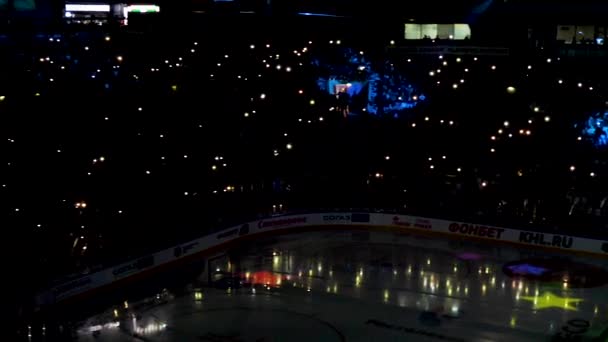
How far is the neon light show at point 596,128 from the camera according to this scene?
25922 millimetres

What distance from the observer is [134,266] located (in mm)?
19016

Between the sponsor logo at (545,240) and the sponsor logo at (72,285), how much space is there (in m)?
14.4

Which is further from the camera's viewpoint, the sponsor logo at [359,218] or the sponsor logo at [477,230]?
the sponsor logo at [359,218]

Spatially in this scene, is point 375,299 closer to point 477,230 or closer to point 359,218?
point 477,230

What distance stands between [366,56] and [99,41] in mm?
12049

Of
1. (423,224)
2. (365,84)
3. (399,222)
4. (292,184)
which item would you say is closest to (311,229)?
(292,184)

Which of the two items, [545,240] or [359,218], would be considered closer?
[545,240]

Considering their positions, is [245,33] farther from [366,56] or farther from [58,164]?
[58,164]

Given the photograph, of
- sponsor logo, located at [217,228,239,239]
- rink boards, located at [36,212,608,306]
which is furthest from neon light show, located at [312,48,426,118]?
sponsor logo, located at [217,228,239,239]

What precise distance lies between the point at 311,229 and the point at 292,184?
7.25ft

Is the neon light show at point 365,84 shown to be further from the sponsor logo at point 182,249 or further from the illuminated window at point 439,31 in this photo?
the illuminated window at point 439,31

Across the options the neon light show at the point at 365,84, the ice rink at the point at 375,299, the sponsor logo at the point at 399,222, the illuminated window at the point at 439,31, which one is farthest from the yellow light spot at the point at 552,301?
A: the illuminated window at the point at 439,31

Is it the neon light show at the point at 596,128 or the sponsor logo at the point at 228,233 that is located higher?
the neon light show at the point at 596,128

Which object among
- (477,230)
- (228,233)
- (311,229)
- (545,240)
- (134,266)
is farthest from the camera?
(311,229)
